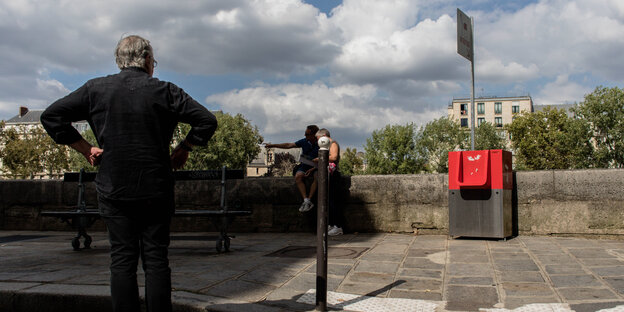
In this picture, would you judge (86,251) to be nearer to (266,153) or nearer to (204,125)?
(204,125)

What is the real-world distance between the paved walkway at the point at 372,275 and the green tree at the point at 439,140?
7364cm

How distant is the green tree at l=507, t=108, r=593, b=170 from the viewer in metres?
63.0

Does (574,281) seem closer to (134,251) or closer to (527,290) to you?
(527,290)

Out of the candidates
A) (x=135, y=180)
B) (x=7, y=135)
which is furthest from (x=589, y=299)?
(x=7, y=135)

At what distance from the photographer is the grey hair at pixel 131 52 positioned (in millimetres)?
2771

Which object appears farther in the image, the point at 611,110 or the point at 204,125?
the point at 611,110

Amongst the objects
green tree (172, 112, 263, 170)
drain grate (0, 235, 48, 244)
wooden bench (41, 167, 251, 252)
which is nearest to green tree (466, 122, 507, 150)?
green tree (172, 112, 263, 170)

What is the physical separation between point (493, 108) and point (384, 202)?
10288 centimetres

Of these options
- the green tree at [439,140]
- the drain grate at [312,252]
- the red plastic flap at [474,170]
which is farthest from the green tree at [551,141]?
the drain grate at [312,252]

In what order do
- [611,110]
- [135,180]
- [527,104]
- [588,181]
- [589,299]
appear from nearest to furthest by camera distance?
1. [135,180]
2. [589,299]
3. [588,181]
4. [611,110]
5. [527,104]

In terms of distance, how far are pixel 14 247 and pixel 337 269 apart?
15.4 feet

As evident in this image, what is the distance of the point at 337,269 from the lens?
4.52 m

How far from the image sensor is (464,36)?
1295 cm

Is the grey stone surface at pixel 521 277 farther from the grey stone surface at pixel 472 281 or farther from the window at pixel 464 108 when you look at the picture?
the window at pixel 464 108
